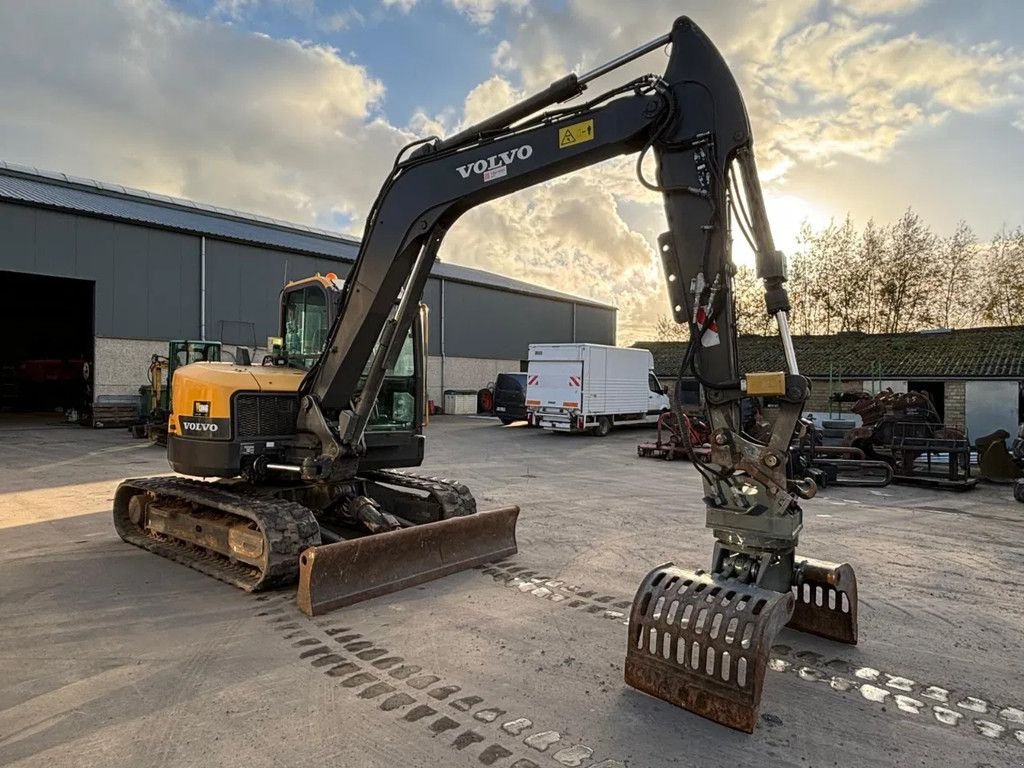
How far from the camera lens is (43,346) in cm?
3531

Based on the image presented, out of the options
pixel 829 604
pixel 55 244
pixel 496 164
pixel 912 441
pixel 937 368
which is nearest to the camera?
pixel 829 604

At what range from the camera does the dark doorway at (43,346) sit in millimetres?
28281

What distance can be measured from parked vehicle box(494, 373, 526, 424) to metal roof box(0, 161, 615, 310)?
9.58m

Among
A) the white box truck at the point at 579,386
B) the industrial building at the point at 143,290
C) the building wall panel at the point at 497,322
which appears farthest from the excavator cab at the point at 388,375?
the building wall panel at the point at 497,322

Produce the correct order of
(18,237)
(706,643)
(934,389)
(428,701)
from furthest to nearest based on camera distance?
(934,389)
(18,237)
(428,701)
(706,643)

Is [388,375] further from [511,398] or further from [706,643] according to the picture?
[511,398]

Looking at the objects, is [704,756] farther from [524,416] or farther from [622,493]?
[524,416]

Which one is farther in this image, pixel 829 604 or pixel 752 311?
pixel 752 311

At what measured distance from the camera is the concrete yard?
3.19 metres

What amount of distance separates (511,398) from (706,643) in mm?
20169

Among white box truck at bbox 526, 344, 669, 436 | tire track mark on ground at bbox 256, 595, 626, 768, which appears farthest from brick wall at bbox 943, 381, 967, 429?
tire track mark on ground at bbox 256, 595, 626, 768

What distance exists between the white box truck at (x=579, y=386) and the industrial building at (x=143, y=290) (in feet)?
29.9

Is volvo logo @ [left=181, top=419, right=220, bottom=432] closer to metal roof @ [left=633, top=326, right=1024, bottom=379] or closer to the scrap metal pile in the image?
the scrap metal pile

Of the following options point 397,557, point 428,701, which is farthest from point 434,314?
point 428,701
